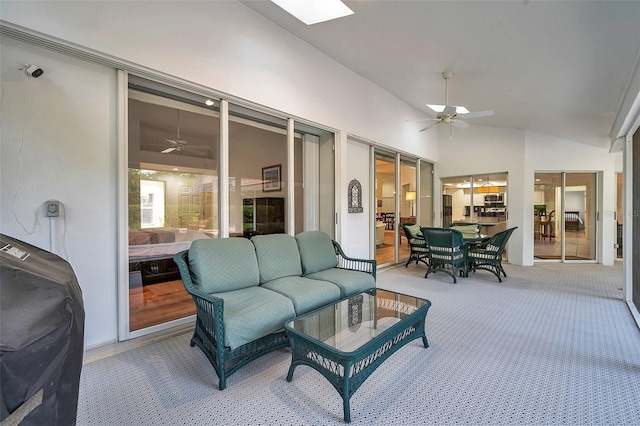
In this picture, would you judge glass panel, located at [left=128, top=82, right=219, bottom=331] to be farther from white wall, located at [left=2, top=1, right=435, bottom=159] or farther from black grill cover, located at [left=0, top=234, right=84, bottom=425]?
black grill cover, located at [left=0, top=234, right=84, bottom=425]

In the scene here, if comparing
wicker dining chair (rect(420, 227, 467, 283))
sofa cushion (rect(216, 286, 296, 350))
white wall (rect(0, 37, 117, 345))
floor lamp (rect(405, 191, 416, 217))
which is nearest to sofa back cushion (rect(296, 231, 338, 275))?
sofa cushion (rect(216, 286, 296, 350))

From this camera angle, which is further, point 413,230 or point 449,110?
point 413,230

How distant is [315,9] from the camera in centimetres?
320

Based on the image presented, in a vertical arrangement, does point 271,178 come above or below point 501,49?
below

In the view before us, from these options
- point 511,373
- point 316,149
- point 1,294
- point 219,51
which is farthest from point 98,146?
point 511,373

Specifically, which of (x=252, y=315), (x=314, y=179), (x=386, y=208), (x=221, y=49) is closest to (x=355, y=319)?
(x=252, y=315)

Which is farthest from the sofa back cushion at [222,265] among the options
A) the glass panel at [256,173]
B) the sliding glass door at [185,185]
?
the glass panel at [256,173]

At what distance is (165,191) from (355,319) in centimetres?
224

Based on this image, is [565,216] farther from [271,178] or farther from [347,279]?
[271,178]

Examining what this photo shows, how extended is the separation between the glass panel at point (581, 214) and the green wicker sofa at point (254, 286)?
5.90 meters

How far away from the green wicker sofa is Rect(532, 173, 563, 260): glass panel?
17.6 feet

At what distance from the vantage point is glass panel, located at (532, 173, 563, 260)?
6.49 metres

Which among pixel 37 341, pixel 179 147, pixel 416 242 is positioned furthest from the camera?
pixel 416 242

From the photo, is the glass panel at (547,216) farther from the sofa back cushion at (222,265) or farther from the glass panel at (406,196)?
the sofa back cushion at (222,265)
